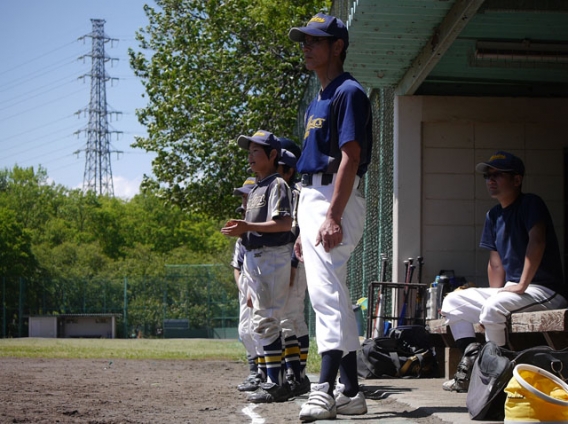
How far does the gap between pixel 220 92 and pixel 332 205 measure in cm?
2104

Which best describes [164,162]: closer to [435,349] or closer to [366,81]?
[366,81]

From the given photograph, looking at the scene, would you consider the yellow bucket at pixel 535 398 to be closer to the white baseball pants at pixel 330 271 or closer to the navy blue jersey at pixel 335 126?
the white baseball pants at pixel 330 271

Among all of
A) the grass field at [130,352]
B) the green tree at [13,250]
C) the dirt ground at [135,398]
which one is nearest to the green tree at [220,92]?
the grass field at [130,352]

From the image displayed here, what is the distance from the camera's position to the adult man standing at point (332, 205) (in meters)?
5.19

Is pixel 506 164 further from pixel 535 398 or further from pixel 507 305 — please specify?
pixel 535 398

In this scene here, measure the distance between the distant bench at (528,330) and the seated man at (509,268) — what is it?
0.41ft

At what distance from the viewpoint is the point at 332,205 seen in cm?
518

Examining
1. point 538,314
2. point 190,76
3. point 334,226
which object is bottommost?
point 538,314

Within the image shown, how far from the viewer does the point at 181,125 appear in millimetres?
26688

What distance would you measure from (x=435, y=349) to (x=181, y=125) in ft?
60.5

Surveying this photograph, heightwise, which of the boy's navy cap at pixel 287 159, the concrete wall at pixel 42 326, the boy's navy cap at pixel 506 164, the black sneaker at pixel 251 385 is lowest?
the concrete wall at pixel 42 326

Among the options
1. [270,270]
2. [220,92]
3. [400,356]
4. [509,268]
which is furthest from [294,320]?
[220,92]

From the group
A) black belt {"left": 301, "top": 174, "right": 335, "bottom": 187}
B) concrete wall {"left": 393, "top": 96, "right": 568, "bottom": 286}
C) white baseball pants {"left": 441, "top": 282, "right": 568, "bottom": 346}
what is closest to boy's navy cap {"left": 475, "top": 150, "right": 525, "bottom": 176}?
white baseball pants {"left": 441, "top": 282, "right": 568, "bottom": 346}

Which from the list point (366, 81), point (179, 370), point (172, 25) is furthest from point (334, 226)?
point (172, 25)
